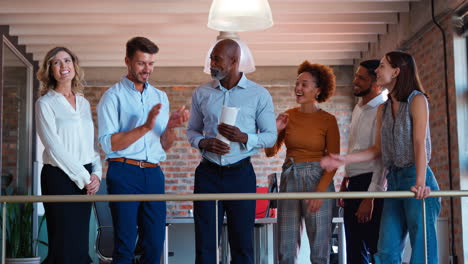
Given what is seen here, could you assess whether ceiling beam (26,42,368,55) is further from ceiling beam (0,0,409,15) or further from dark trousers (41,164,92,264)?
dark trousers (41,164,92,264)

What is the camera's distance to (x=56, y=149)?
127 inches

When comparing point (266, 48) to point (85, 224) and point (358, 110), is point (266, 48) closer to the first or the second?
point (358, 110)

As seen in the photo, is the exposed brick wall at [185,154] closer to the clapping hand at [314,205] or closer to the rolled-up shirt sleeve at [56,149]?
the clapping hand at [314,205]

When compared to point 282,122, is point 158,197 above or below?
below

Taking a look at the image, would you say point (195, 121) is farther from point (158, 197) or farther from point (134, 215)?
point (158, 197)

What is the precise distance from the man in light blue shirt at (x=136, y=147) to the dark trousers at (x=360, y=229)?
3.51 ft

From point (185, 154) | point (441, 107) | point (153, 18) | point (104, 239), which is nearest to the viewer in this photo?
point (104, 239)

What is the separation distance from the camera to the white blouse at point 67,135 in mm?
3225

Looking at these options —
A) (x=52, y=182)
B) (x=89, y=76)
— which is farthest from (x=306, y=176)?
(x=89, y=76)

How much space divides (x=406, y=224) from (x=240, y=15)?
213 centimetres

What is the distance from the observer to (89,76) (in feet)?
33.3

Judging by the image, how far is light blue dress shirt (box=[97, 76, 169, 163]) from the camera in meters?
3.30

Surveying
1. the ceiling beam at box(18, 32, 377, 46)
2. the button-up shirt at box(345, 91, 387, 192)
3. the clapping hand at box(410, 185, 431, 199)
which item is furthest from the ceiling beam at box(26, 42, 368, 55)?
the clapping hand at box(410, 185, 431, 199)

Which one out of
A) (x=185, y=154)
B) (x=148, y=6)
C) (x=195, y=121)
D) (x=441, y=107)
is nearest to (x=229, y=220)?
(x=195, y=121)
